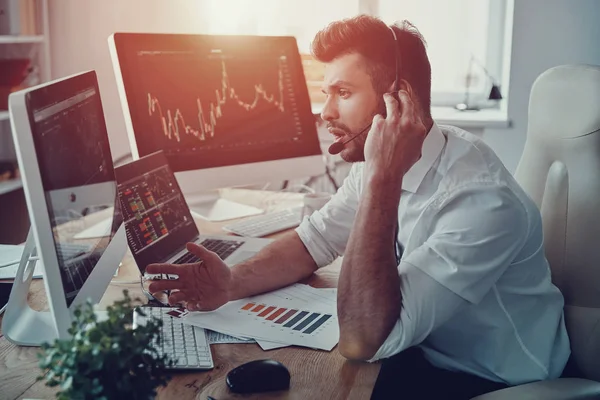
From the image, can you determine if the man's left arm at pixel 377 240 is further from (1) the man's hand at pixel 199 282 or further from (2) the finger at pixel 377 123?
(1) the man's hand at pixel 199 282

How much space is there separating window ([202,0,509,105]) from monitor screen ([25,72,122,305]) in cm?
193

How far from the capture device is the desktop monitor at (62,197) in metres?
0.89

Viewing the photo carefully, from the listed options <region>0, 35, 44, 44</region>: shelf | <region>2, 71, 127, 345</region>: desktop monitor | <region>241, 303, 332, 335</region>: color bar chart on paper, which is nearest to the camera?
<region>2, 71, 127, 345</region>: desktop monitor

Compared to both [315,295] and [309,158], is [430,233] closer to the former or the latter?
[315,295]

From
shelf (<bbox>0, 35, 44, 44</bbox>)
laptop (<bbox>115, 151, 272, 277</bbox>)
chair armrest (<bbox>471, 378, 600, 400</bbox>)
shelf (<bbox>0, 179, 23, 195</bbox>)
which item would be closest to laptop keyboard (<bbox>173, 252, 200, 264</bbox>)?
laptop (<bbox>115, 151, 272, 277</bbox>)

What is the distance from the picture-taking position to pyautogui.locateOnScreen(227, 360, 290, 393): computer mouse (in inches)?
39.6

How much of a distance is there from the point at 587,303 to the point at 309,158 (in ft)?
3.02

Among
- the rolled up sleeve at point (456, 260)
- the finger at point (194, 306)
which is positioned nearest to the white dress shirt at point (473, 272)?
the rolled up sleeve at point (456, 260)

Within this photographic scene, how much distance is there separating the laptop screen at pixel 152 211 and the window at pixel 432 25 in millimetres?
1582

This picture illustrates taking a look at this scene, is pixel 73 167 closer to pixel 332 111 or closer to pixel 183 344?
pixel 183 344

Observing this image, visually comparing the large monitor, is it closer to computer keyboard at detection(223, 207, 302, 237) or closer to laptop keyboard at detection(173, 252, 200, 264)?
computer keyboard at detection(223, 207, 302, 237)

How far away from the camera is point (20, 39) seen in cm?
293

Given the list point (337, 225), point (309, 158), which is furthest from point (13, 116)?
point (309, 158)

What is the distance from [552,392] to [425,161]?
18.3 inches
